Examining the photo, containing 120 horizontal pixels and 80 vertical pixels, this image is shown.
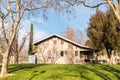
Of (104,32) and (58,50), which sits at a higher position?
(104,32)

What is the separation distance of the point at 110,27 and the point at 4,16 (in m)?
28.3

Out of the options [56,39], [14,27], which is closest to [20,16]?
[14,27]

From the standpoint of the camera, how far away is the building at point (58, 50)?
45.2 meters

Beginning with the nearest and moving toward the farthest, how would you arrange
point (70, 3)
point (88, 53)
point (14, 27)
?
point (70, 3) → point (14, 27) → point (88, 53)

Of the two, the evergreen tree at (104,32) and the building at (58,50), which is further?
the building at (58,50)

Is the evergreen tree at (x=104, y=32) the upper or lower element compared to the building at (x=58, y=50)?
upper

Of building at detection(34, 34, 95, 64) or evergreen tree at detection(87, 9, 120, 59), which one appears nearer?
evergreen tree at detection(87, 9, 120, 59)

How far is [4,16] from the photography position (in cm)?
2045

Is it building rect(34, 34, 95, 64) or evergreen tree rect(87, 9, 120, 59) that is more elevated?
evergreen tree rect(87, 9, 120, 59)

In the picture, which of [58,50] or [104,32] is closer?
[58,50]

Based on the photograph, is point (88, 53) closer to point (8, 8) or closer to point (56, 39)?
point (56, 39)

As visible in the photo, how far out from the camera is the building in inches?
1781

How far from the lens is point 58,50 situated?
45.4 m

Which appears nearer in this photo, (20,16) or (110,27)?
(20,16)
